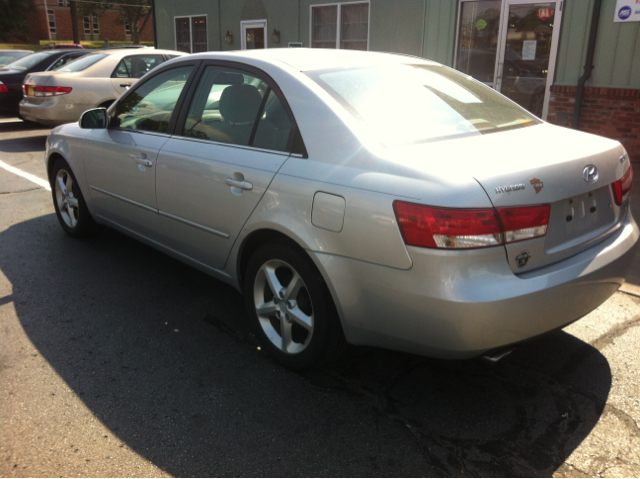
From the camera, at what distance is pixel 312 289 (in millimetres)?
2834

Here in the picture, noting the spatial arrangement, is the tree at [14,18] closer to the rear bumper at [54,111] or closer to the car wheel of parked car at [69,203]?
the rear bumper at [54,111]

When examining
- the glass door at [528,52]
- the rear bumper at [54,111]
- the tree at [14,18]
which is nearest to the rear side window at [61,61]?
the rear bumper at [54,111]

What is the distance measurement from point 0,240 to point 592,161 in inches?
195

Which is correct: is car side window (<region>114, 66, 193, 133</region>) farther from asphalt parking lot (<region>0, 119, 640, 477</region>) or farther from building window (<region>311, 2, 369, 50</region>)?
building window (<region>311, 2, 369, 50</region>)

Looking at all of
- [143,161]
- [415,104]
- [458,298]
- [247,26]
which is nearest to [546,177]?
[458,298]

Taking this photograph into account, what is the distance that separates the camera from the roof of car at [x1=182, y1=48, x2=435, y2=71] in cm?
330

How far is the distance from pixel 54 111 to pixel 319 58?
824cm

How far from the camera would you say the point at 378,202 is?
2.49m

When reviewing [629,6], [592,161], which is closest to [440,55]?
[629,6]

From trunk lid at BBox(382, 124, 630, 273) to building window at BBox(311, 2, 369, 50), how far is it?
32.1ft

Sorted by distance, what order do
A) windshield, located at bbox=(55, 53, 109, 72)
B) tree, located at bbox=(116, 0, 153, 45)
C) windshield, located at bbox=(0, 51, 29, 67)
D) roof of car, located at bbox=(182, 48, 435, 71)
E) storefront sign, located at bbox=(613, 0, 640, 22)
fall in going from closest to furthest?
roof of car, located at bbox=(182, 48, 435, 71) < storefront sign, located at bbox=(613, 0, 640, 22) < windshield, located at bbox=(55, 53, 109, 72) < windshield, located at bbox=(0, 51, 29, 67) < tree, located at bbox=(116, 0, 153, 45)

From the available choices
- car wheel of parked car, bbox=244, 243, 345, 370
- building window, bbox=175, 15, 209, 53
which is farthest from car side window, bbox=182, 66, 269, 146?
building window, bbox=175, 15, 209, 53

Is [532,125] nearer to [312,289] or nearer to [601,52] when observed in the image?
[312,289]

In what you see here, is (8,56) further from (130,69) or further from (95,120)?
(95,120)
